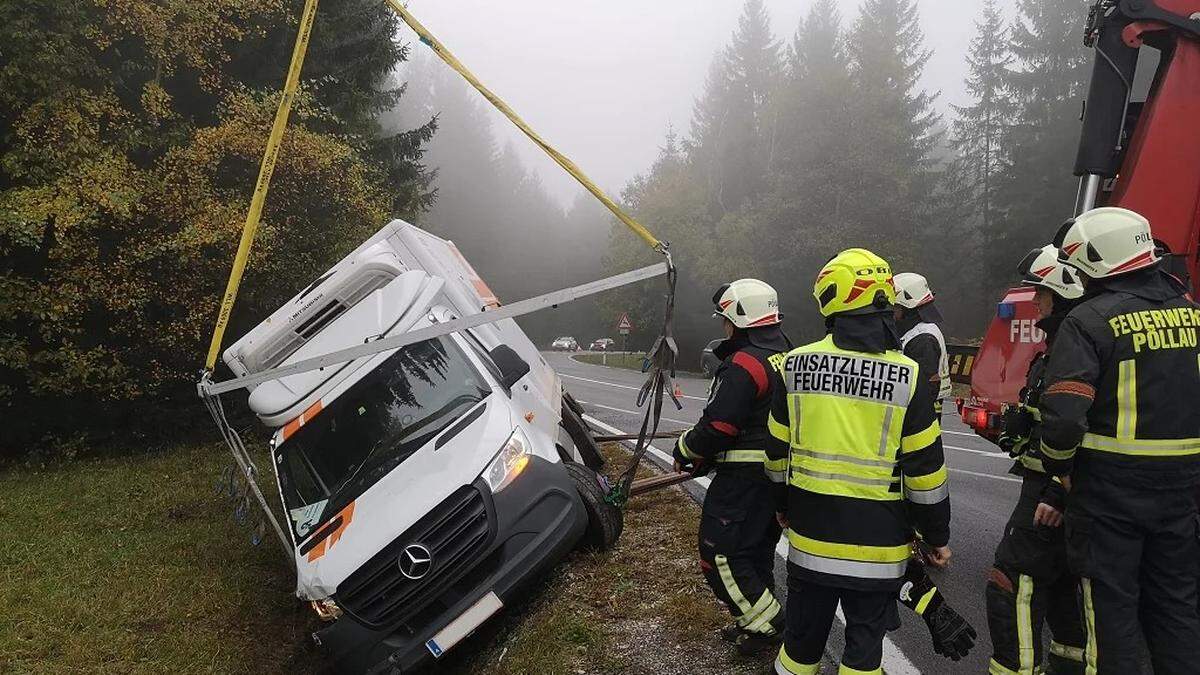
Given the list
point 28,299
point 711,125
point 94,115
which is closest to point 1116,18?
point 94,115

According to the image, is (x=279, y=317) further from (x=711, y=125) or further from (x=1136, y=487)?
(x=711, y=125)

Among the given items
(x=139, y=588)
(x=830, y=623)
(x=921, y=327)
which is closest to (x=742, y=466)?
(x=830, y=623)

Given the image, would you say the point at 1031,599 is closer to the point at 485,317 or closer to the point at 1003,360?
the point at 1003,360

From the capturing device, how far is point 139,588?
587cm

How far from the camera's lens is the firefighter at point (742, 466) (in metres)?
3.54

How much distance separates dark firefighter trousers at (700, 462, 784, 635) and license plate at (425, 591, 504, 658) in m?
1.33

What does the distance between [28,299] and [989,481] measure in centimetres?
1157

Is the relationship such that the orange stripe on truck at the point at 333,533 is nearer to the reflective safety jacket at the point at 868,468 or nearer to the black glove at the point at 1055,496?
the reflective safety jacket at the point at 868,468

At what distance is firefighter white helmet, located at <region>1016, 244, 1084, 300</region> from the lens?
11.3 ft

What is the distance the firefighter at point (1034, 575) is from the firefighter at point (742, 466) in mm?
995

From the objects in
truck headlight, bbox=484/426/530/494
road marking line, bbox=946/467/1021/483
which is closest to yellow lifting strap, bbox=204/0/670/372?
truck headlight, bbox=484/426/530/494

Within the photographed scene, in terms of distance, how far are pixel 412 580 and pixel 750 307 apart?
2.45m

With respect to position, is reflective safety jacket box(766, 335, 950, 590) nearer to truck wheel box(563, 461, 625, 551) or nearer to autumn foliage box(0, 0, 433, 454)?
truck wheel box(563, 461, 625, 551)

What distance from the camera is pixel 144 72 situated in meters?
10.6
